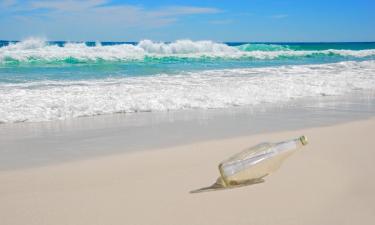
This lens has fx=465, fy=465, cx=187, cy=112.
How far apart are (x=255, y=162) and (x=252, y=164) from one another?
0.03m

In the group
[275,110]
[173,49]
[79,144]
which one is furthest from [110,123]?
[173,49]

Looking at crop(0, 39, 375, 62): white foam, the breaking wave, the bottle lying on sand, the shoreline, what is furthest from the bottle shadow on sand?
crop(0, 39, 375, 62): white foam

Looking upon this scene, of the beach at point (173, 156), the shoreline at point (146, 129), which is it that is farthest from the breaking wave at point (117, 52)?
the shoreline at point (146, 129)

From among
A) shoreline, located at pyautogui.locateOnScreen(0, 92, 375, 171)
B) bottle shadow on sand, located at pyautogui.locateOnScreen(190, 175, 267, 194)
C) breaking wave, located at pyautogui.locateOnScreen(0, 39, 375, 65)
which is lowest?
shoreline, located at pyautogui.locateOnScreen(0, 92, 375, 171)

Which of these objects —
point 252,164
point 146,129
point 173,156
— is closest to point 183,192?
point 252,164

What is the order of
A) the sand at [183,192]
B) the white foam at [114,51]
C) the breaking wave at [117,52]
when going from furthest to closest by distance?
the white foam at [114,51]
the breaking wave at [117,52]
the sand at [183,192]

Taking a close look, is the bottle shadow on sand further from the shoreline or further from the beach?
the shoreline

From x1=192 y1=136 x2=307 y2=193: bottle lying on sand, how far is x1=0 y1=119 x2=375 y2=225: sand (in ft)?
0.28

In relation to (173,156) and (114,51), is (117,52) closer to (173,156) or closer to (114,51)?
(114,51)

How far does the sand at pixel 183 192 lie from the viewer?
2.64 meters

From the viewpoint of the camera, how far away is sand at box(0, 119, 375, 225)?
8.66ft

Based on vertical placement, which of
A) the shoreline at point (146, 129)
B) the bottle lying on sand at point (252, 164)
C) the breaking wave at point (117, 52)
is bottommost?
the shoreline at point (146, 129)

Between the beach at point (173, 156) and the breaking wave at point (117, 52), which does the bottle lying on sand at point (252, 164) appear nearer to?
the beach at point (173, 156)

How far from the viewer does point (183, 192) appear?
3.05 m
